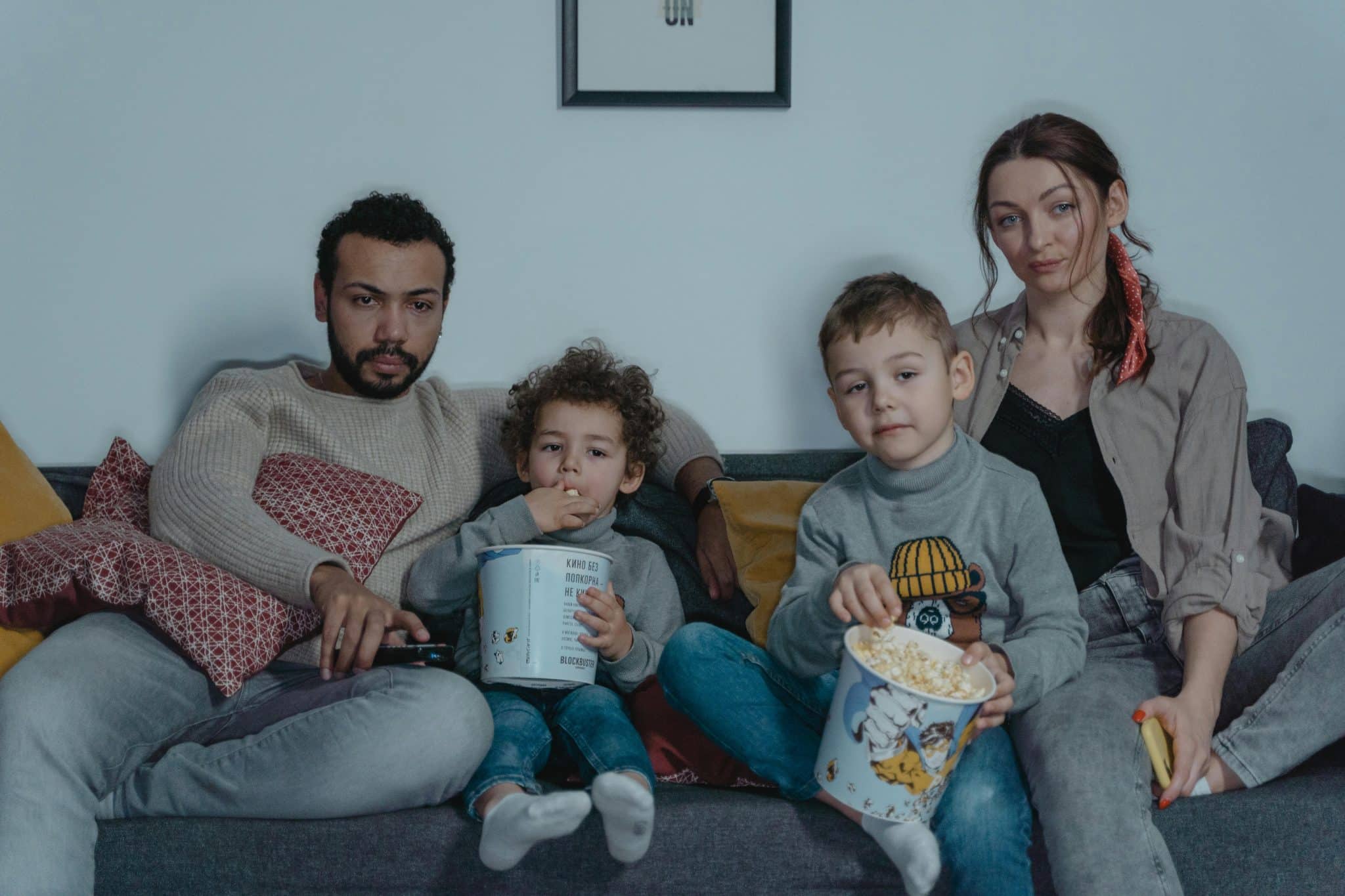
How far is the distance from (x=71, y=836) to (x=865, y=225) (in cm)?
168

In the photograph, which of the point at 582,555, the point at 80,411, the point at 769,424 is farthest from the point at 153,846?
the point at 769,424

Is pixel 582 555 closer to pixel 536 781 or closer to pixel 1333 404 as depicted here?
pixel 536 781

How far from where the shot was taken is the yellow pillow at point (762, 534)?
1726 mm

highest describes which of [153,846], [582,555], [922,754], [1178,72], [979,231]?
[1178,72]

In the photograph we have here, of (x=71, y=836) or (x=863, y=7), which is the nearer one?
(x=71, y=836)

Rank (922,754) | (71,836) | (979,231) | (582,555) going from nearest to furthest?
1. (922,754)
2. (71,836)
3. (582,555)
4. (979,231)

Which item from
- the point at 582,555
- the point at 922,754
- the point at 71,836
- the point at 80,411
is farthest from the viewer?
the point at 80,411

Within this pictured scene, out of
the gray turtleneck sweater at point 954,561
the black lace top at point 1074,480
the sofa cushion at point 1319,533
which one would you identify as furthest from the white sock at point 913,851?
the sofa cushion at point 1319,533

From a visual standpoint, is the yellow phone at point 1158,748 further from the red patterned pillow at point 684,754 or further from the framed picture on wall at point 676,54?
the framed picture on wall at point 676,54

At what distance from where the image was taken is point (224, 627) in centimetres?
151

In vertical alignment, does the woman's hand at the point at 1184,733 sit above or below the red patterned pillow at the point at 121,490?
below

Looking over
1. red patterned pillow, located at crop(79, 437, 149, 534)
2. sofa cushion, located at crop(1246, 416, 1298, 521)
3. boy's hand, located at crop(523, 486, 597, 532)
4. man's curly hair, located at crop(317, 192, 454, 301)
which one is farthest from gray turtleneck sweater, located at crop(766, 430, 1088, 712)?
red patterned pillow, located at crop(79, 437, 149, 534)

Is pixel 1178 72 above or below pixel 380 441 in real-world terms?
above

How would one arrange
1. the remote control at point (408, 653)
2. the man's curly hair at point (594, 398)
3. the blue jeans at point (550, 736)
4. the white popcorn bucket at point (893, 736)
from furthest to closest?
1. the man's curly hair at point (594, 398)
2. the remote control at point (408, 653)
3. the blue jeans at point (550, 736)
4. the white popcorn bucket at point (893, 736)
